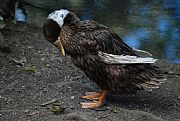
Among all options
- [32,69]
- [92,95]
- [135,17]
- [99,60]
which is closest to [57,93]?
[92,95]

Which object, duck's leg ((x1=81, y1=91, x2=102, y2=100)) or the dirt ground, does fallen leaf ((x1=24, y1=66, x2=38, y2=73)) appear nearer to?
the dirt ground

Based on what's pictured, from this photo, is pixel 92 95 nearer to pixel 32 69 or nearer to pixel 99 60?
pixel 99 60

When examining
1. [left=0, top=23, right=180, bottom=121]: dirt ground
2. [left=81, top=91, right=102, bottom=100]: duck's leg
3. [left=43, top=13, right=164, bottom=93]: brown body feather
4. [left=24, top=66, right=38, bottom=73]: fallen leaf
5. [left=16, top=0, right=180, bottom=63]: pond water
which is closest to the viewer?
[left=0, top=23, right=180, bottom=121]: dirt ground

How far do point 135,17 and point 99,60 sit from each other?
164 inches

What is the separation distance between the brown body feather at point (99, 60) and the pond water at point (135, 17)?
2.00 meters

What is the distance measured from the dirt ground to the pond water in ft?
3.21

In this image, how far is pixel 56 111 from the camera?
4023 mm

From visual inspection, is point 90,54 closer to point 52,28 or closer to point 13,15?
point 52,28

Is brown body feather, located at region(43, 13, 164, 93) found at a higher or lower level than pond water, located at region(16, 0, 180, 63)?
higher

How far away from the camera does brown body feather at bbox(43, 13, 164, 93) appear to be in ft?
13.8

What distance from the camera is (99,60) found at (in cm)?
420

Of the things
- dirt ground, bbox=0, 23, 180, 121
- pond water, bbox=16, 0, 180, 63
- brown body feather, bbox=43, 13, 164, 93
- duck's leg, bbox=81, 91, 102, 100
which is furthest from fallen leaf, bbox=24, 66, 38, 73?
pond water, bbox=16, 0, 180, 63

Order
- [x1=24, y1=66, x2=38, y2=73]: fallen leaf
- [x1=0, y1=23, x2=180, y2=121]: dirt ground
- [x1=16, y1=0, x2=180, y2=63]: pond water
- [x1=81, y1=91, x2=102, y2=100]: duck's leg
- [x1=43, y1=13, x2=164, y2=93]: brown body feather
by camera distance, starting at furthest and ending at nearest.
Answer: [x1=16, y1=0, x2=180, y2=63]: pond water
[x1=24, y1=66, x2=38, y2=73]: fallen leaf
[x1=81, y1=91, x2=102, y2=100]: duck's leg
[x1=43, y1=13, x2=164, y2=93]: brown body feather
[x1=0, y1=23, x2=180, y2=121]: dirt ground

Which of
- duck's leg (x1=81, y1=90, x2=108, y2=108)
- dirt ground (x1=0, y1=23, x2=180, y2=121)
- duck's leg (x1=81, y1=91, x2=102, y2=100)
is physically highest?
duck's leg (x1=81, y1=90, x2=108, y2=108)
